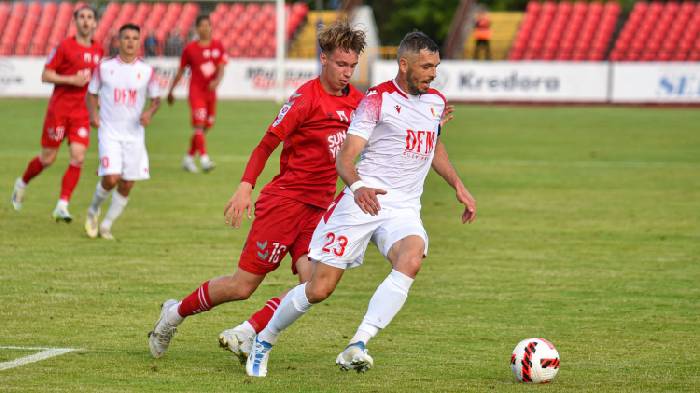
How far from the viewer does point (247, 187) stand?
6.84 meters

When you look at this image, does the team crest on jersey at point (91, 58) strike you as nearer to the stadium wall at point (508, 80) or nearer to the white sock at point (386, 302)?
the white sock at point (386, 302)

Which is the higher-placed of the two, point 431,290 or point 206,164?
point 431,290

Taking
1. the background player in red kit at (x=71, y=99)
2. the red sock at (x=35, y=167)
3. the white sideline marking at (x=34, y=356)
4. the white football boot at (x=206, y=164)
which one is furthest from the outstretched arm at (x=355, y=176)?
the white football boot at (x=206, y=164)

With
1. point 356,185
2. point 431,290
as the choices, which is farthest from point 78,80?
point 356,185

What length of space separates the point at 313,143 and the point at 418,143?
27.6 inches

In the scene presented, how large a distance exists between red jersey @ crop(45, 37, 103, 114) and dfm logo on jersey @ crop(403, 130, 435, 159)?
7.92 m

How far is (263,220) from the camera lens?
7.36m

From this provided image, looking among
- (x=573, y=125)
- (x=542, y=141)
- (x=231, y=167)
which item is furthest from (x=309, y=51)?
(x=231, y=167)

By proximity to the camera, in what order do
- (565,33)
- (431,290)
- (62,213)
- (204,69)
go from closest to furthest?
(431,290), (62,213), (204,69), (565,33)

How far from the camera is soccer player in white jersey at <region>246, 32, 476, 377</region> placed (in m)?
6.79

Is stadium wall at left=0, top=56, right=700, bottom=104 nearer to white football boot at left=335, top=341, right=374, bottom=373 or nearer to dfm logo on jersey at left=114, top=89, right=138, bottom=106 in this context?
dfm logo on jersey at left=114, top=89, right=138, bottom=106

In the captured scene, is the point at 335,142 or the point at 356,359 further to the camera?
the point at 335,142

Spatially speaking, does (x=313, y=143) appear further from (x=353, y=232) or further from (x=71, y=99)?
(x=71, y=99)

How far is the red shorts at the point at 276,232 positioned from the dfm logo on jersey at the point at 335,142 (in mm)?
365
